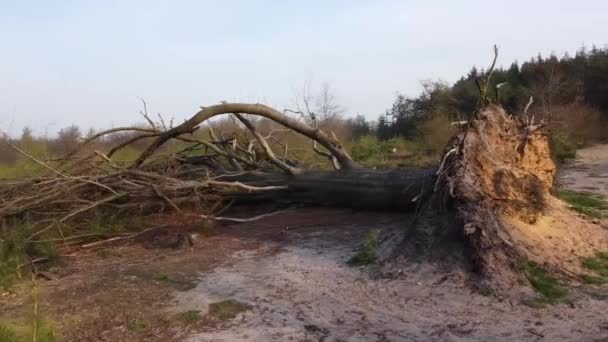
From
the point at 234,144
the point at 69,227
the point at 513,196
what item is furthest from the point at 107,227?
the point at 513,196

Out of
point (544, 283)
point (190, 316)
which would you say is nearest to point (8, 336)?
point (190, 316)

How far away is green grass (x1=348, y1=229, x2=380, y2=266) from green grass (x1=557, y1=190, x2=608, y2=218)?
2.98 m

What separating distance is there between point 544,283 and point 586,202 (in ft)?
13.0

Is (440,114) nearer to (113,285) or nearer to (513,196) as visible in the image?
(513,196)

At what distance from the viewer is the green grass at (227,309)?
4.56m

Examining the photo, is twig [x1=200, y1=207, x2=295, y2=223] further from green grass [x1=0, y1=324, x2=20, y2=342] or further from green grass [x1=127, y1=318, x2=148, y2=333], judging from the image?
green grass [x1=0, y1=324, x2=20, y2=342]

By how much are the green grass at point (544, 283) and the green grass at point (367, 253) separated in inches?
57.7

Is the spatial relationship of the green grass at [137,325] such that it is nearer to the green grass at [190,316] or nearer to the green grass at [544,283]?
the green grass at [190,316]

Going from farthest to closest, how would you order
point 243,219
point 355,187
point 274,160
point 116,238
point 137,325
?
point 274,160, point 243,219, point 355,187, point 116,238, point 137,325

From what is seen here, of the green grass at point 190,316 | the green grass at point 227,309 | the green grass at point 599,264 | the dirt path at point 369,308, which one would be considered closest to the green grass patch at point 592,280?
the green grass at point 599,264

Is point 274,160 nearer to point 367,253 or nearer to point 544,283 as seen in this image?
point 367,253

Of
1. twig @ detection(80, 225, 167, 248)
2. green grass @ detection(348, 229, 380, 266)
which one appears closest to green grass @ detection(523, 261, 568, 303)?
green grass @ detection(348, 229, 380, 266)

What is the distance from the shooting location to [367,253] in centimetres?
593

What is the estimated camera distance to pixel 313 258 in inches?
243
